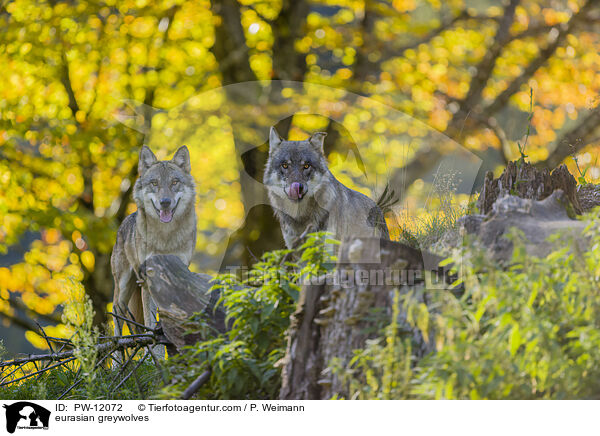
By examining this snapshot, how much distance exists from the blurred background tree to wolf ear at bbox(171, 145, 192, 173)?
752mm

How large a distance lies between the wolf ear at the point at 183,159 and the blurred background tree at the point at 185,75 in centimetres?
75

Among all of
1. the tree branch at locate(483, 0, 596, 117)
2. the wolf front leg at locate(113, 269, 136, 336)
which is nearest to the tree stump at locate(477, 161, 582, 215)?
the tree branch at locate(483, 0, 596, 117)

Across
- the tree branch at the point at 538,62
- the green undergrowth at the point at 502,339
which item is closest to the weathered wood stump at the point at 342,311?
the green undergrowth at the point at 502,339

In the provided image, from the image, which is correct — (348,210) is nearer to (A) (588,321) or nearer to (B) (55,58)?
(A) (588,321)

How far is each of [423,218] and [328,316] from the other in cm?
94

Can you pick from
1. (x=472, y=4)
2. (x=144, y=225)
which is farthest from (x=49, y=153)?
(x=472, y=4)

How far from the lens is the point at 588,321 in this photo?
1579mm

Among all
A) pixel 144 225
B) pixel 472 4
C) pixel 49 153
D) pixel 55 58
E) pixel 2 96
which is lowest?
pixel 144 225

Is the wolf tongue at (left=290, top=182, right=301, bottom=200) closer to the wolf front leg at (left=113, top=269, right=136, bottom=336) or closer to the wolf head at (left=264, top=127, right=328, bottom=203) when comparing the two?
the wolf head at (left=264, top=127, right=328, bottom=203)

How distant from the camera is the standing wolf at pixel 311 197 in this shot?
2498 mm

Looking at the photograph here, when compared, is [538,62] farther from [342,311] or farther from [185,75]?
[342,311]

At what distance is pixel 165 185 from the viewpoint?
2.53 m

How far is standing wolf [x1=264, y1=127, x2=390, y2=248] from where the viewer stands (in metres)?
2.50
